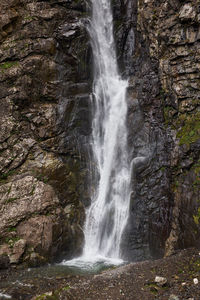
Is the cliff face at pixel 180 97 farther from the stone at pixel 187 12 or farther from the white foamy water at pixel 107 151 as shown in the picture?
the white foamy water at pixel 107 151

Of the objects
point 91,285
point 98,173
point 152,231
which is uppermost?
point 98,173

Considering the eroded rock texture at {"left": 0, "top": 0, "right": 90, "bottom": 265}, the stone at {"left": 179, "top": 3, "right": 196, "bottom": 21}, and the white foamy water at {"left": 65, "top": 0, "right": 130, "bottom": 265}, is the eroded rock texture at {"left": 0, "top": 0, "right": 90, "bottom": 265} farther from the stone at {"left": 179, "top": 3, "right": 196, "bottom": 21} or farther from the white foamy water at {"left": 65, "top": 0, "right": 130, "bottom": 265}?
the stone at {"left": 179, "top": 3, "right": 196, "bottom": 21}

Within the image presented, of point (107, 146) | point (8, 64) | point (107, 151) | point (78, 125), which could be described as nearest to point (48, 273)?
point (107, 151)

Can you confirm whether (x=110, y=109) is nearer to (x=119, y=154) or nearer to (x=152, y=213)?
(x=119, y=154)

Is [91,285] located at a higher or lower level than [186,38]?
lower

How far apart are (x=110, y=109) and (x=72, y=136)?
3062 mm

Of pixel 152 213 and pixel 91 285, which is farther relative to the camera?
pixel 152 213

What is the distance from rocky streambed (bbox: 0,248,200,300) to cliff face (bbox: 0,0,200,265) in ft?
4.59

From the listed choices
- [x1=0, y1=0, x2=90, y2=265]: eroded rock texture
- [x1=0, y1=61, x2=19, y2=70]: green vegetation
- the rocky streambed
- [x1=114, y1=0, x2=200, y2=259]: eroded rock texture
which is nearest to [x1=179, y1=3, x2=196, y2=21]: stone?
[x1=114, y1=0, x2=200, y2=259]: eroded rock texture

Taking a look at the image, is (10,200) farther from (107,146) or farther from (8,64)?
(8,64)

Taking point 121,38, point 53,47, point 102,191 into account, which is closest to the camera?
point 102,191

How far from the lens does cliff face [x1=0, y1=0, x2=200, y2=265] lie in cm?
1134

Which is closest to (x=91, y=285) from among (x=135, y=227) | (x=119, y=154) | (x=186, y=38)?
(x=135, y=227)

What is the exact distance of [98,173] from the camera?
14250 millimetres
